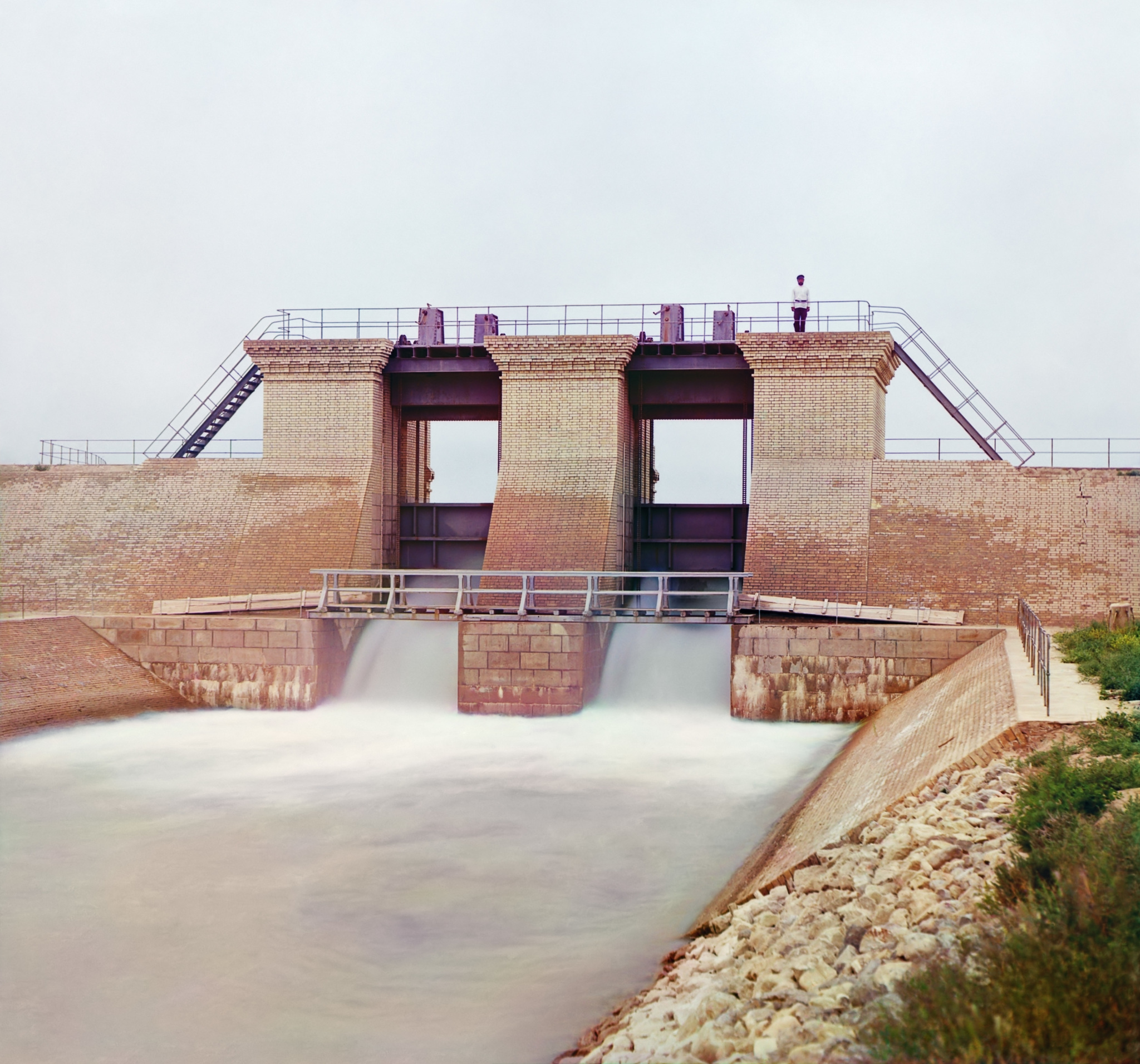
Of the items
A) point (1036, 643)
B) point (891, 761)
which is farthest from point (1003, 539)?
point (891, 761)

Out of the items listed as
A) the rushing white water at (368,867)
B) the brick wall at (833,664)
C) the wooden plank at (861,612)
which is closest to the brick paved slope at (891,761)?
the rushing white water at (368,867)

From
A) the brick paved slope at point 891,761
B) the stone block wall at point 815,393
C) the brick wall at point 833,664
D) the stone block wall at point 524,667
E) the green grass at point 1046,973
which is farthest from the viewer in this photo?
the stone block wall at point 815,393

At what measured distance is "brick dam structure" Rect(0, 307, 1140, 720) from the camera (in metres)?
18.9

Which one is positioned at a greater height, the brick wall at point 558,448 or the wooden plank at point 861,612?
the brick wall at point 558,448

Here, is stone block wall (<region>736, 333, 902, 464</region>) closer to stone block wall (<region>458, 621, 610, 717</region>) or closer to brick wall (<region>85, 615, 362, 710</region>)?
stone block wall (<region>458, 621, 610, 717</region>)

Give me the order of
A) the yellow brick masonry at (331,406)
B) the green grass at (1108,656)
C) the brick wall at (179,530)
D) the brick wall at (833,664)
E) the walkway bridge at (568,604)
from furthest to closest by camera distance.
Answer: the yellow brick masonry at (331,406) < the brick wall at (179,530) < the walkway bridge at (568,604) < the brick wall at (833,664) < the green grass at (1108,656)

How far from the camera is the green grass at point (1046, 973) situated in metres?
4.20

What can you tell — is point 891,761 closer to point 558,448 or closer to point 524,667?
point 524,667

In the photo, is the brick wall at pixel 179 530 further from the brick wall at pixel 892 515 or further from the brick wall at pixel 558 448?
the brick wall at pixel 892 515

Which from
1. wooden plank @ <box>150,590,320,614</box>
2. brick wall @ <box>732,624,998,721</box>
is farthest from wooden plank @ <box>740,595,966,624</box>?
wooden plank @ <box>150,590,320,614</box>

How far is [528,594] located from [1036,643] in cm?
936

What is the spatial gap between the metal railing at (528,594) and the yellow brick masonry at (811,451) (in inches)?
53.4

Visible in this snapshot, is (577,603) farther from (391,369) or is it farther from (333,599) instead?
(391,369)

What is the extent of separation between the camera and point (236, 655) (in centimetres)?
1975
